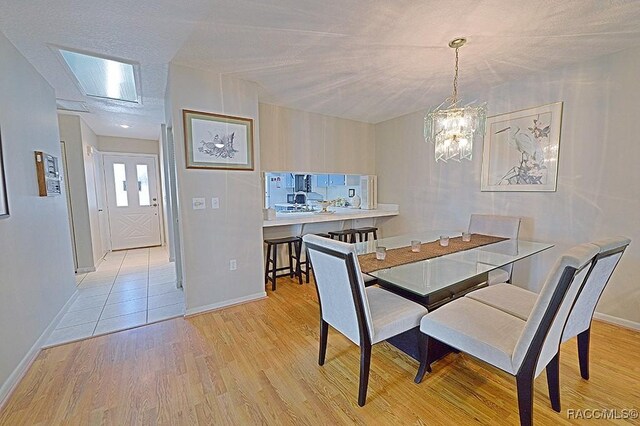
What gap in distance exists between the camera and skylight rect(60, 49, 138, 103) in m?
2.35

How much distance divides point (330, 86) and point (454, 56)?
1221 mm

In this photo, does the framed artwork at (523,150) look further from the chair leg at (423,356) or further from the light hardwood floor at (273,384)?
the chair leg at (423,356)

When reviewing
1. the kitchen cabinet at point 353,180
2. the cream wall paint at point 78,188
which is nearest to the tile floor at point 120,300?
the cream wall paint at point 78,188

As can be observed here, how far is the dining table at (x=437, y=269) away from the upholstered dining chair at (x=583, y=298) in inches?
6.7

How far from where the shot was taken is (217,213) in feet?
9.29

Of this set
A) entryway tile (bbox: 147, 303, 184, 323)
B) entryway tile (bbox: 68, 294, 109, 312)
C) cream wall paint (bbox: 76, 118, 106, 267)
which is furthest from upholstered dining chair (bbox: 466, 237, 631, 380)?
cream wall paint (bbox: 76, 118, 106, 267)

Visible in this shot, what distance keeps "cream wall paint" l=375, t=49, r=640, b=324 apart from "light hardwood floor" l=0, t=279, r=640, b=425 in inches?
28.2

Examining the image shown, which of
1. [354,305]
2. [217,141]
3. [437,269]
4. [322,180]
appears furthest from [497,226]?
[217,141]

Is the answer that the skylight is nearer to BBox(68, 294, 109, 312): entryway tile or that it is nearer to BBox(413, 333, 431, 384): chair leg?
BBox(68, 294, 109, 312): entryway tile

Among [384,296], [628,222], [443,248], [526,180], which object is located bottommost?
[384,296]

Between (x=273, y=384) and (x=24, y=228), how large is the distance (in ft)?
7.38

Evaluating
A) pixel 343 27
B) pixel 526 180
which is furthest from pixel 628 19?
pixel 343 27

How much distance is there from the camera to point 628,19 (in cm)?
186

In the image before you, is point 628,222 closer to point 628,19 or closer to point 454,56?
point 628,19
